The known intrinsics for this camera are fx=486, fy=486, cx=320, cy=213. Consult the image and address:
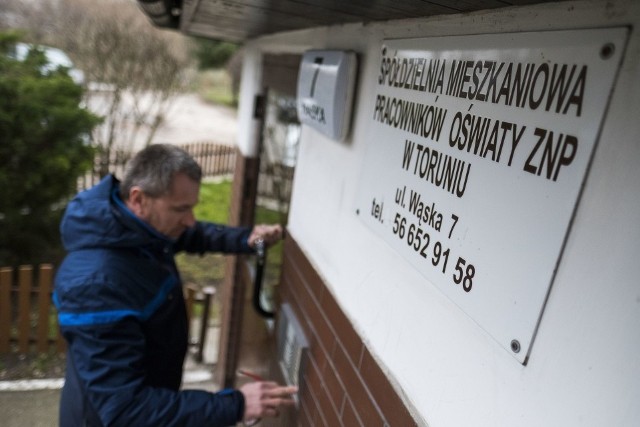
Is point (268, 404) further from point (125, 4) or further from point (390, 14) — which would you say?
point (125, 4)

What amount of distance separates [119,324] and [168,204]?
514 millimetres

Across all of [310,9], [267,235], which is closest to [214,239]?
[267,235]

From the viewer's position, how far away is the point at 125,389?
1.76m

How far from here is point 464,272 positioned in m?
1.05

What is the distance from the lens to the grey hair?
200cm

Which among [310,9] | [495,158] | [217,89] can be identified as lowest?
[217,89]

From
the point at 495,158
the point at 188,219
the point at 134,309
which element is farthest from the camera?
the point at 188,219

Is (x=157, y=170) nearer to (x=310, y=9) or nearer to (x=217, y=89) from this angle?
(x=310, y=9)

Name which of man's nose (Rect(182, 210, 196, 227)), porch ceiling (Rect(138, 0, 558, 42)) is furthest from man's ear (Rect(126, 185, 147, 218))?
porch ceiling (Rect(138, 0, 558, 42))

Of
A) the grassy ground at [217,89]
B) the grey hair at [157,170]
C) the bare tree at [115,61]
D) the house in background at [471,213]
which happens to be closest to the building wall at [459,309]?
the house in background at [471,213]

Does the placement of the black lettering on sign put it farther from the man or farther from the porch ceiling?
the man

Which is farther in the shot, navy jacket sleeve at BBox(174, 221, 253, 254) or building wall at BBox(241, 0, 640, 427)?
navy jacket sleeve at BBox(174, 221, 253, 254)

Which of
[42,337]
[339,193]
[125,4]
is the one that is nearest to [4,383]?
[42,337]

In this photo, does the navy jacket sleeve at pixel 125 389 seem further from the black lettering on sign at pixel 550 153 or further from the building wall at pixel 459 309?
the black lettering on sign at pixel 550 153
